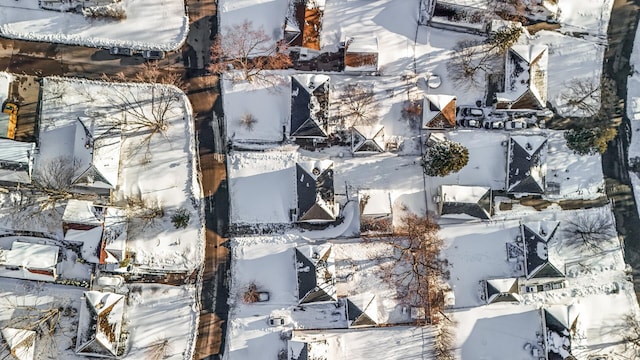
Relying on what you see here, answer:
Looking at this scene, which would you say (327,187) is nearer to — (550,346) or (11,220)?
(550,346)

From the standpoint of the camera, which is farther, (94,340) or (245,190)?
(245,190)

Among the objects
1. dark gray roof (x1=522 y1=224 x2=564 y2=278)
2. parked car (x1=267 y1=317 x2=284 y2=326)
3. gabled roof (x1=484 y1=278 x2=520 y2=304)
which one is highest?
dark gray roof (x1=522 y1=224 x2=564 y2=278)

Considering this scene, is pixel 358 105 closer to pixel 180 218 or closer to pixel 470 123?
pixel 470 123

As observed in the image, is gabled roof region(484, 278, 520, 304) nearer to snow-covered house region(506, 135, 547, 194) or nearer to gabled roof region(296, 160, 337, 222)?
snow-covered house region(506, 135, 547, 194)

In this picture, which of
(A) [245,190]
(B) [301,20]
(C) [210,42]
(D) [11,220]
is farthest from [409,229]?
(D) [11,220]

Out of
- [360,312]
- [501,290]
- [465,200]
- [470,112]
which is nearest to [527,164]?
[465,200]

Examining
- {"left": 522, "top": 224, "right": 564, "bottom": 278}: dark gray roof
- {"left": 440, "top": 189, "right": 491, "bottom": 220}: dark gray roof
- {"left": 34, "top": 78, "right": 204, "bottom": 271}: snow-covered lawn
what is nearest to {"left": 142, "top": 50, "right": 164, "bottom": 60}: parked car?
{"left": 34, "top": 78, "right": 204, "bottom": 271}: snow-covered lawn

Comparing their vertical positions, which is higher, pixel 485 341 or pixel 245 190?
pixel 245 190
